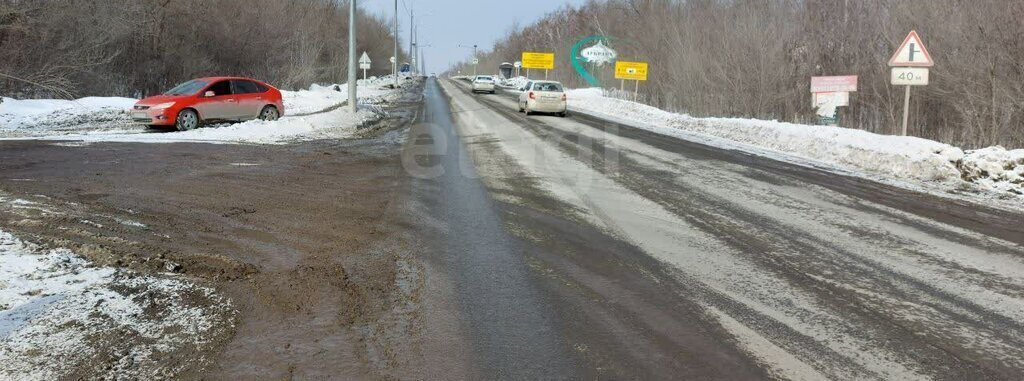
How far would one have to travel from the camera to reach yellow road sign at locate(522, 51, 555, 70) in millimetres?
82000

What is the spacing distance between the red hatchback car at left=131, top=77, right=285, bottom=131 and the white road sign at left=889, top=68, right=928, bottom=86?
17103 mm

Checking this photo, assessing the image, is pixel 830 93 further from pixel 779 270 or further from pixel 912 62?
pixel 779 270

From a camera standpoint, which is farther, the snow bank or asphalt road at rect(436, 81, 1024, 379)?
the snow bank

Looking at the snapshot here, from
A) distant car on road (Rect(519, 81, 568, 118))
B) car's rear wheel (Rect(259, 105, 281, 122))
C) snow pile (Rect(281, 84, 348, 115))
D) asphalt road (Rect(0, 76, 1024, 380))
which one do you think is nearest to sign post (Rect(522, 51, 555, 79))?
snow pile (Rect(281, 84, 348, 115))

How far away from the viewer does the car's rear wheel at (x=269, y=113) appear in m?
→ 20.4

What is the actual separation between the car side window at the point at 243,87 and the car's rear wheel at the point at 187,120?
5.35 ft

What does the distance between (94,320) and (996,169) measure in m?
12.9

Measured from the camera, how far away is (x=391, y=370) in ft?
11.4

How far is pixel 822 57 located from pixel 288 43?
34.1 metres

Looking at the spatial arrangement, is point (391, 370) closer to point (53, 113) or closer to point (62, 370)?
point (62, 370)

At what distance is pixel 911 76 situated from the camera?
13945 mm

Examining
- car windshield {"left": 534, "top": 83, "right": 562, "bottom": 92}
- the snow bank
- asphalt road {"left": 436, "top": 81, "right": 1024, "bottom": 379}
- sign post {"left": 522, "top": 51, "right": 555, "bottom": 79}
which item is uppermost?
sign post {"left": 522, "top": 51, "right": 555, "bottom": 79}

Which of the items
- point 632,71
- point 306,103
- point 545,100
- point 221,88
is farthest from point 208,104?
point 632,71

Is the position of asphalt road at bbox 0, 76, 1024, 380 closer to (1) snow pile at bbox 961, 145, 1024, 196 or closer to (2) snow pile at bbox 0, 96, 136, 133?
(1) snow pile at bbox 961, 145, 1024, 196
